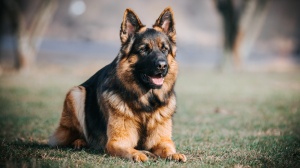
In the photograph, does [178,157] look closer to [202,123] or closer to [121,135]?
[121,135]

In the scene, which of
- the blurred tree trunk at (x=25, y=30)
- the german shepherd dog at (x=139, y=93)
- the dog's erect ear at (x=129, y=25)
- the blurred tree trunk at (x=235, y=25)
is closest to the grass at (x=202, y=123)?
the german shepherd dog at (x=139, y=93)

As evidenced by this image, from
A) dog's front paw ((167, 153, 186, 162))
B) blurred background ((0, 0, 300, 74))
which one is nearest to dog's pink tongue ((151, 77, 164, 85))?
dog's front paw ((167, 153, 186, 162))

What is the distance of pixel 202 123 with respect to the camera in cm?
995

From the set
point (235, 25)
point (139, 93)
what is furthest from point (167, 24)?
point (235, 25)

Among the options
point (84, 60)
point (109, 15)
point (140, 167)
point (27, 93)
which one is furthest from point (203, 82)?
point (109, 15)

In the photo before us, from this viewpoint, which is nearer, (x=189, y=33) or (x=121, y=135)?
(x=121, y=135)

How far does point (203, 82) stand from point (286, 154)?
12561mm

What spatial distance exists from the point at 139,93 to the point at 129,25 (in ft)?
3.41

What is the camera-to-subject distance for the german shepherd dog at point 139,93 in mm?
6098

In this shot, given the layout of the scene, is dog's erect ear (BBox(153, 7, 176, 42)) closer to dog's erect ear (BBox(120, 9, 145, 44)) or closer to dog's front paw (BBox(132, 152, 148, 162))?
dog's erect ear (BBox(120, 9, 145, 44))

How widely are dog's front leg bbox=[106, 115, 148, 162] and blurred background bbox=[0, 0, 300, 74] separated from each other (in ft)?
55.6

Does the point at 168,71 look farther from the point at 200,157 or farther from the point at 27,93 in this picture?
the point at 27,93

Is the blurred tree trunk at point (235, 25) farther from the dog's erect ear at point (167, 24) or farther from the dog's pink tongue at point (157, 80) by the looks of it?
the dog's pink tongue at point (157, 80)

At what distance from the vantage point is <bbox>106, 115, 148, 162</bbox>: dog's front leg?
5.93 m
